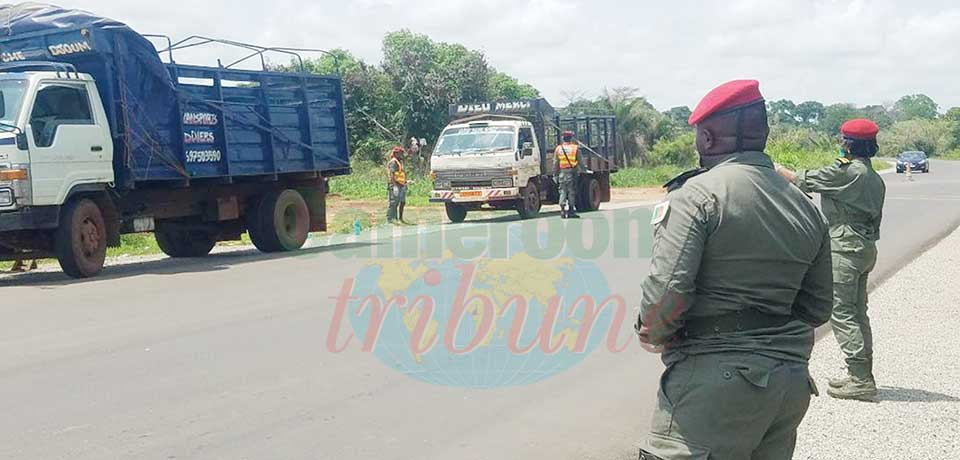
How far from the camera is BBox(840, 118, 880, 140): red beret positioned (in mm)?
6441

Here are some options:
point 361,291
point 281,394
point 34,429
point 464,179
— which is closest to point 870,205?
point 281,394

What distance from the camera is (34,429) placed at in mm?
5816

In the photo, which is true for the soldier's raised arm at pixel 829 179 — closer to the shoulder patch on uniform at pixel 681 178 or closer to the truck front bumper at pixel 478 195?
the shoulder patch on uniform at pixel 681 178

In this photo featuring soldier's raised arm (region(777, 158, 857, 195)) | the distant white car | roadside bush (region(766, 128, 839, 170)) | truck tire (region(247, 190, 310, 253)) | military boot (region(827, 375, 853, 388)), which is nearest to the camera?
soldier's raised arm (region(777, 158, 857, 195))

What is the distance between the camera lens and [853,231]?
21.3 ft

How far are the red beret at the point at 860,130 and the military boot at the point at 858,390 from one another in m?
1.49

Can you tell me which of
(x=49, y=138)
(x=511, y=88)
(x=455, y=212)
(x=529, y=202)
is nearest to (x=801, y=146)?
(x=511, y=88)

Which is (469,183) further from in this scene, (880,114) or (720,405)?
(880,114)

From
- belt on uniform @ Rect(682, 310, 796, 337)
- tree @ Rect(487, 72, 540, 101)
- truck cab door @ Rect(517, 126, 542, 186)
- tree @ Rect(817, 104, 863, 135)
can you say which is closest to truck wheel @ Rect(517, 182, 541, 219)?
truck cab door @ Rect(517, 126, 542, 186)

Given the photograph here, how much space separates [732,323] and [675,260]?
0.29m

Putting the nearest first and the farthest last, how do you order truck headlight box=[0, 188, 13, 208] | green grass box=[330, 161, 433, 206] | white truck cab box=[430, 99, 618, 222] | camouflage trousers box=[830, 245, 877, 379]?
camouflage trousers box=[830, 245, 877, 379] → truck headlight box=[0, 188, 13, 208] → white truck cab box=[430, 99, 618, 222] → green grass box=[330, 161, 433, 206]

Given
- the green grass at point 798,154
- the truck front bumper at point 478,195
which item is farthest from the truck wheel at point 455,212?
the green grass at point 798,154

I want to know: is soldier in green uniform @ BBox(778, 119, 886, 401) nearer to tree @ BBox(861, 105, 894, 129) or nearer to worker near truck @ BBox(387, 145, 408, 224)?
worker near truck @ BBox(387, 145, 408, 224)

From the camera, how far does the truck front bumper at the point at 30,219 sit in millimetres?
12234
